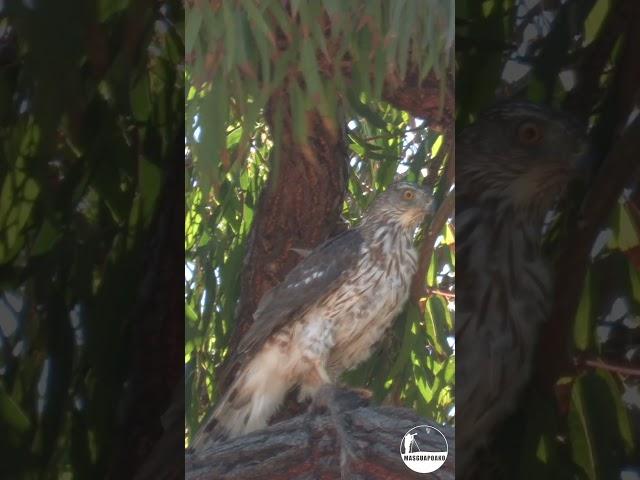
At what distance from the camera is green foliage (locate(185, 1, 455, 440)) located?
1440mm

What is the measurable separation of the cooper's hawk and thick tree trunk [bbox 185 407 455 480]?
177mm

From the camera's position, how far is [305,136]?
1.45 meters

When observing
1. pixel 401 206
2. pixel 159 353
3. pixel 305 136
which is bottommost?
pixel 159 353

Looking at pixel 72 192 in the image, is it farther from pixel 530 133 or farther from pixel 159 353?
pixel 530 133

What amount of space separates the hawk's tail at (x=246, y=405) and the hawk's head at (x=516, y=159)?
0.46 meters

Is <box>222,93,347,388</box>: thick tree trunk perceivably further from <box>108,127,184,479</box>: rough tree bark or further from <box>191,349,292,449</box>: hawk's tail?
<box>108,127,184,479</box>: rough tree bark

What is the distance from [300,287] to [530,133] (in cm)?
48

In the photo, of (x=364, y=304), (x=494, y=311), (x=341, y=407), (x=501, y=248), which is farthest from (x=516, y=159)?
(x=341, y=407)

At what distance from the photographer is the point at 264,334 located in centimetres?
146

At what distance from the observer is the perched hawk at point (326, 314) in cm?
145

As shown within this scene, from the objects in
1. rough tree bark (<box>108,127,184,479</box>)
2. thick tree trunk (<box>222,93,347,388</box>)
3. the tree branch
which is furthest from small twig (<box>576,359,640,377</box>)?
rough tree bark (<box>108,127,184,479</box>)

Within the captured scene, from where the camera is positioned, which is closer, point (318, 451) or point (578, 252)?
point (318, 451)

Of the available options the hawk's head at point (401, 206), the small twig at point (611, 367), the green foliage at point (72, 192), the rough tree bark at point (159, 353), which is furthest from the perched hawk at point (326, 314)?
the small twig at point (611, 367)

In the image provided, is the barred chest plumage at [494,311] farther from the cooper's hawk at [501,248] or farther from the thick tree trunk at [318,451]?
the thick tree trunk at [318,451]
